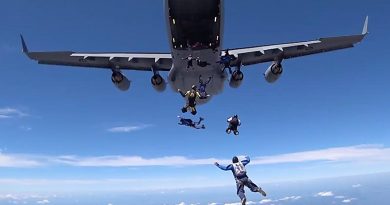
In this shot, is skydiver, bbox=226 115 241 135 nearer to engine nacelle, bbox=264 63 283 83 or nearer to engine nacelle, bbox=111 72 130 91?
engine nacelle, bbox=264 63 283 83

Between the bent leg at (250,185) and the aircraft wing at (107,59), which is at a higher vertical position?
the aircraft wing at (107,59)

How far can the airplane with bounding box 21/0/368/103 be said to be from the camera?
22.4 m

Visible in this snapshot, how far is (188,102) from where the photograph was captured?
20.7 m

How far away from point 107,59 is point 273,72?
1344 centimetres

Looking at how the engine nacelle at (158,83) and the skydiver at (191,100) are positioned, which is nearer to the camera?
the skydiver at (191,100)

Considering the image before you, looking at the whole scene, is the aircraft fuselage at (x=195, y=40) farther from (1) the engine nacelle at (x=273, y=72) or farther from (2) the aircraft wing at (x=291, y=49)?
(1) the engine nacelle at (x=273, y=72)

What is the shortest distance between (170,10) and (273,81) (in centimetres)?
1073

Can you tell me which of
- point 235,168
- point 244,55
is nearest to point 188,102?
point 235,168

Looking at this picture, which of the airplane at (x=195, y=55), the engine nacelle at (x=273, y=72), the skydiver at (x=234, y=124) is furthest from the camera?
the engine nacelle at (x=273, y=72)

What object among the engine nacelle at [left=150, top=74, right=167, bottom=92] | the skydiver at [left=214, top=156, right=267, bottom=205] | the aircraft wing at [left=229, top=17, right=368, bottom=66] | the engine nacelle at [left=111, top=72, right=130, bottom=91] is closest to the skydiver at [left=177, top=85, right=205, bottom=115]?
the skydiver at [left=214, top=156, right=267, bottom=205]

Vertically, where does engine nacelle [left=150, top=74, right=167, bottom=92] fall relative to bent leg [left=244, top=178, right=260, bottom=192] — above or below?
above

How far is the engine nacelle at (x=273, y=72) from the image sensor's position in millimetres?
27078

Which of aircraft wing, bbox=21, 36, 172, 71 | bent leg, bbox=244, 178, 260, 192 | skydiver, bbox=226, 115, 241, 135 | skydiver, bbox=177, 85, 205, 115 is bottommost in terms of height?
bent leg, bbox=244, 178, 260, 192

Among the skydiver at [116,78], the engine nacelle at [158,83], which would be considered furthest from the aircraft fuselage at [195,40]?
the skydiver at [116,78]
